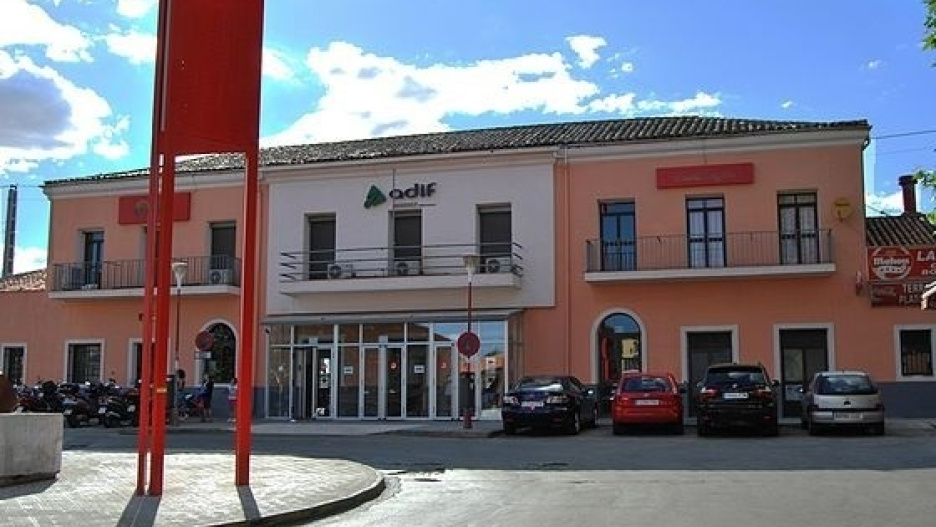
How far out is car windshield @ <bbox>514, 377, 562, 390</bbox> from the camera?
23.4m

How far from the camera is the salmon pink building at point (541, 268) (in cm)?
2725

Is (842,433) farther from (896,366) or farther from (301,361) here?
(301,361)

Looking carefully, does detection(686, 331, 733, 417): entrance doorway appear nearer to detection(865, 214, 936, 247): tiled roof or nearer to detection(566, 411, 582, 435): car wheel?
detection(865, 214, 936, 247): tiled roof

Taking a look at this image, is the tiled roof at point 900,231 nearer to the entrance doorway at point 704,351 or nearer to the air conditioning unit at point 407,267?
the entrance doorway at point 704,351

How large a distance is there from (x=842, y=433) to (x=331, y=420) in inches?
577

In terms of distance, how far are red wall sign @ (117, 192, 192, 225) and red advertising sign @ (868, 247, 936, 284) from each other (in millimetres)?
21631

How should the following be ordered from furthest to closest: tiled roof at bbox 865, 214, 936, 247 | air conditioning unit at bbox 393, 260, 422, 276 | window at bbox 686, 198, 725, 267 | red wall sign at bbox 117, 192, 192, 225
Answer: red wall sign at bbox 117, 192, 192, 225, air conditioning unit at bbox 393, 260, 422, 276, window at bbox 686, 198, 725, 267, tiled roof at bbox 865, 214, 936, 247

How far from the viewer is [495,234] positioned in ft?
99.3

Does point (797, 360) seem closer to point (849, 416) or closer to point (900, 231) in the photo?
point (900, 231)

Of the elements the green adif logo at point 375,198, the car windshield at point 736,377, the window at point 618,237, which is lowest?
the car windshield at point 736,377

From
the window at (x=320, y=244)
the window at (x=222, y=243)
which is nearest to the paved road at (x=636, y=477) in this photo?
the window at (x=320, y=244)

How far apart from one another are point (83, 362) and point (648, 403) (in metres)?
21.1

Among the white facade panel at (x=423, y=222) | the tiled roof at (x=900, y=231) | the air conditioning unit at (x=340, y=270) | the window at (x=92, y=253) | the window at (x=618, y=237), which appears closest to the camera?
the tiled roof at (x=900, y=231)

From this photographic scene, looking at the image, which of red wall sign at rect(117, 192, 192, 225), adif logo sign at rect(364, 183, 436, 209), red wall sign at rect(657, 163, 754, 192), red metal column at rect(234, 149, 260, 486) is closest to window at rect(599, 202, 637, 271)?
red wall sign at rect(657, 163, 754, 192)
